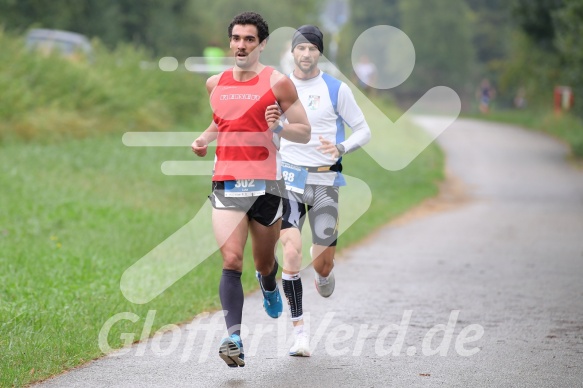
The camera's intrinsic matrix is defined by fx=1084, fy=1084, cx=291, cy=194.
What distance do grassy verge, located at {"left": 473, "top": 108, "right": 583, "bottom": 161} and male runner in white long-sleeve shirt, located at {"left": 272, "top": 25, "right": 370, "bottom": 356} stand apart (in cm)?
2328

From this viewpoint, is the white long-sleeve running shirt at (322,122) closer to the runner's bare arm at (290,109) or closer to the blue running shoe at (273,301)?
the blue running shoe at (273,301)

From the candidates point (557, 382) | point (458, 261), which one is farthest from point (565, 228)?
point (557, 382)

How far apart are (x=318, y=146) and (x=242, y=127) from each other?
1.56 metres

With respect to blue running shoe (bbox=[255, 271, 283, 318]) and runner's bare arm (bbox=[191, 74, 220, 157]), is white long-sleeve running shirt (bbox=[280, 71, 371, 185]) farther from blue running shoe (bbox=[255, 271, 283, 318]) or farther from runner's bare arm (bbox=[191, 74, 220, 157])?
runner's bare arm (bbox=[191, 74, 220, 157])

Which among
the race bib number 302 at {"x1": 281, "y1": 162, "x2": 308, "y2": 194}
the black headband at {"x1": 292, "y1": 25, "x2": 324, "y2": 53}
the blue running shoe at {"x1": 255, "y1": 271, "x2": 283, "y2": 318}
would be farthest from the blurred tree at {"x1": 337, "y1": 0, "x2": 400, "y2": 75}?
the blue running shoe at {"x1": 255, "y1": 271, "x2": 283, "y2": 318}

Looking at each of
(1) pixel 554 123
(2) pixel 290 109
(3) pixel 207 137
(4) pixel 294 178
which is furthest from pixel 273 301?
(1) pixel 554 123

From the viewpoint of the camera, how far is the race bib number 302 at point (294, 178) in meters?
7.83

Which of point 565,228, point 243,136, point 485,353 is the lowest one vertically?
point 565,228

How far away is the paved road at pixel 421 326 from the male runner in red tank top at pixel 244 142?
2.07 feet

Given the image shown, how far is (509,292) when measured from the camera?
33.8 ft

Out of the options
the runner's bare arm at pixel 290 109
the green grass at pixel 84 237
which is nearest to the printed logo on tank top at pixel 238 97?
the runner's bare arm at pixel 290 109

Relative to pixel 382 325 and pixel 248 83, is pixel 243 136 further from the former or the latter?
pixel 382 325

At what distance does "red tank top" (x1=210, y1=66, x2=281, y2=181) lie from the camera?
6.59 metres

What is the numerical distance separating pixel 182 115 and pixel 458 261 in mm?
12996
